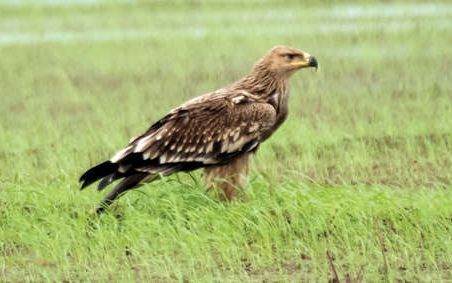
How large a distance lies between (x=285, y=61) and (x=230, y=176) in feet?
2.53

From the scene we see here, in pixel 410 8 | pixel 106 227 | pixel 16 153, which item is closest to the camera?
pixel 106 227

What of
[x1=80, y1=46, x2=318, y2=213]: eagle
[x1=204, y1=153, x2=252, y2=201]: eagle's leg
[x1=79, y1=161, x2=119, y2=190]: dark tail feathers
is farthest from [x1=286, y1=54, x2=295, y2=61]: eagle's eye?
[x1=79, y1=161, x2=119, y2=190]: dark tail feathers

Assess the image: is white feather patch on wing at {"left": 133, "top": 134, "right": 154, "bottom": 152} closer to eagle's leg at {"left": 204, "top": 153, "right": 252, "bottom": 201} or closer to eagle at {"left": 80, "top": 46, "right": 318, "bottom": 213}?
eagle at {"left": 80, "top": 46, "right": 318, "bottom": 213}

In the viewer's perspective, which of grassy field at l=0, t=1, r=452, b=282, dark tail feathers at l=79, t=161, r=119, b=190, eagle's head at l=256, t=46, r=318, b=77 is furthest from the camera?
eagle's head at l=256, t=46, r=318, b=77

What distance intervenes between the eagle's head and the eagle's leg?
0.55 meters

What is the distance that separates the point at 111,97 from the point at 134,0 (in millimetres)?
7489

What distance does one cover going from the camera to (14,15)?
59.1ft

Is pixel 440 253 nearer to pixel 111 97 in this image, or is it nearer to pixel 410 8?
pixel 111 97

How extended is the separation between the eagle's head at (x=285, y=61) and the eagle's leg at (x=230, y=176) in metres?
0.55

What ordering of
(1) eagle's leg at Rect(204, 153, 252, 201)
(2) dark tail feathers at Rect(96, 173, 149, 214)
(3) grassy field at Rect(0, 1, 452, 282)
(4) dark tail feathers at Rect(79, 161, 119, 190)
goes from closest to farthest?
(3) grassy field at Rect(0, 1, 452, 282), (4) dark tail feathers at Rect(79, 161, 119, 190), (2) dark tail feathers at Rect(96, 173, 149, 214), (1) eagle's leg at Rect(204, 153, 252, 201)

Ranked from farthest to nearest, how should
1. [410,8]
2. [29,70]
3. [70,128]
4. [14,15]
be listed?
[14,15] → [410,8] → [29,70] → [70,128]

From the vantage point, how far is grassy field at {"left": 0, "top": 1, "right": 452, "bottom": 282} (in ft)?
20.9

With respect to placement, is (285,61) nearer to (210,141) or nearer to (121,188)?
(210,141)

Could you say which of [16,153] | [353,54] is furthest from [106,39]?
[16,153]
